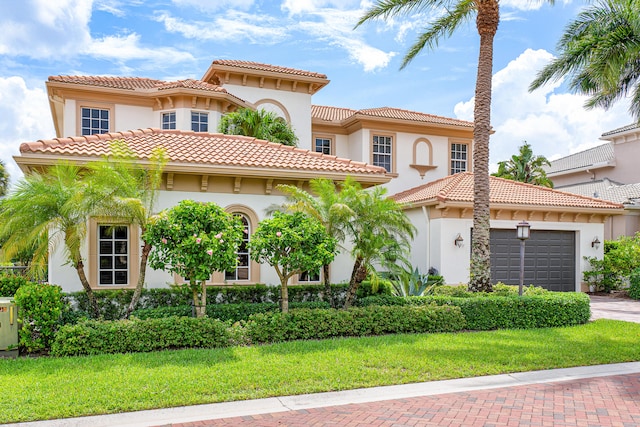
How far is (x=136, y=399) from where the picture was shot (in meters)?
6.51

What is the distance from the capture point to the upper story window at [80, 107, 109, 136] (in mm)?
20219

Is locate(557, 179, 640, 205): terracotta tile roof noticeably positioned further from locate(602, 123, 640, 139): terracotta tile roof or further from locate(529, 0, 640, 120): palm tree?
locate(529, 0, 640, 120): palm tree

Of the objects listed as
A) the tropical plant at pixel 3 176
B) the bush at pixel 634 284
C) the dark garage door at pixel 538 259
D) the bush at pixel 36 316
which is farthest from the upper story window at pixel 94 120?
the tropical plant at pixel 3 176

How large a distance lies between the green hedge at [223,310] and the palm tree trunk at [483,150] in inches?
184

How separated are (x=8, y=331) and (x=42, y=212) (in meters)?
2.32

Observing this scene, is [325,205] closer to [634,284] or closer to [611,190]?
[634,284]

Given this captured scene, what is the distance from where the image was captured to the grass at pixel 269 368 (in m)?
6.49

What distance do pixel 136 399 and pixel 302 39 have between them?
→ 10633 millimetres

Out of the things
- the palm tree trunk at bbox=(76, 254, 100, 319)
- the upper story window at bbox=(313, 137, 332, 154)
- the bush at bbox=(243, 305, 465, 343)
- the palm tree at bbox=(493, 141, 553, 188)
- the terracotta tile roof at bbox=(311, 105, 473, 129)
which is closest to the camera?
the bush at bbox=(243, 305, 465, 343)

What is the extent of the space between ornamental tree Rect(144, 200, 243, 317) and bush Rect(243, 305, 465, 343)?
146cm

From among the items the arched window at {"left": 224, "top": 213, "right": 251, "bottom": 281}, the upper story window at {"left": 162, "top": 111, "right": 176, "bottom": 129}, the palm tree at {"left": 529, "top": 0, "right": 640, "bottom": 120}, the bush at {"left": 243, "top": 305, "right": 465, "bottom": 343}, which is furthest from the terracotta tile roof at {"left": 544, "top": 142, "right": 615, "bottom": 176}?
the arched window at {"left": 224, "top": 213, "right": 251, "bottom": 281}

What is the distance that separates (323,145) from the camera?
82.9 feet

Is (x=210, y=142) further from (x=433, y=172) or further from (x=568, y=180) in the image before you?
(x=568, y=180)

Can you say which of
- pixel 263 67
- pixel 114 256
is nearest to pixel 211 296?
pixel 114 256
